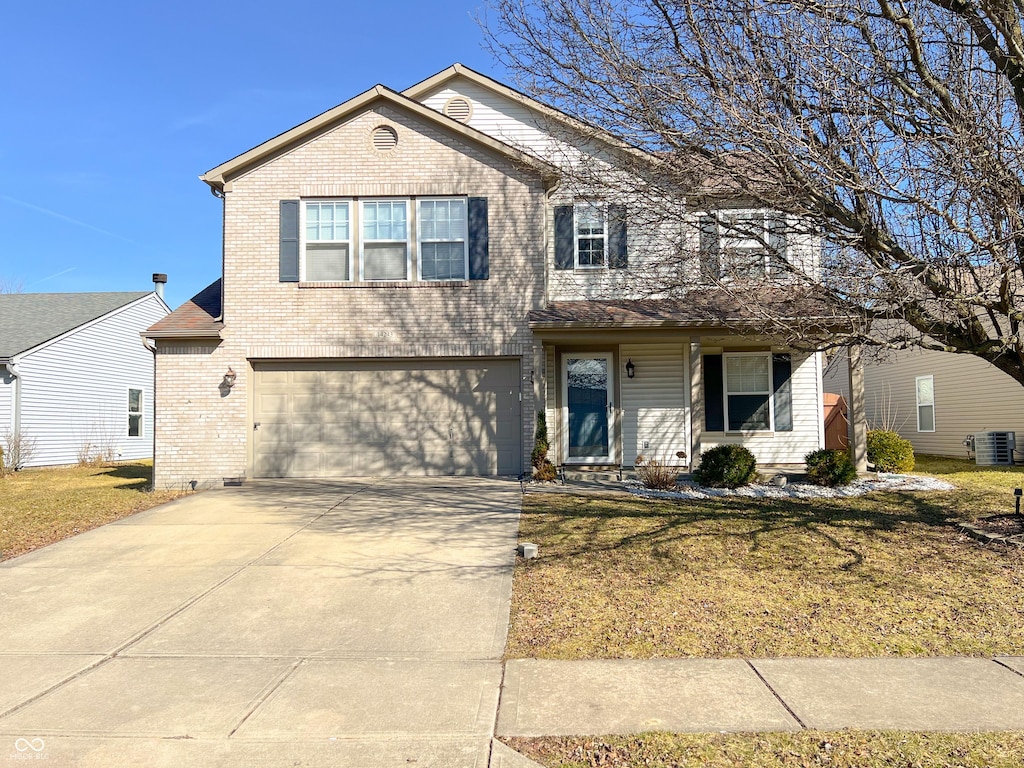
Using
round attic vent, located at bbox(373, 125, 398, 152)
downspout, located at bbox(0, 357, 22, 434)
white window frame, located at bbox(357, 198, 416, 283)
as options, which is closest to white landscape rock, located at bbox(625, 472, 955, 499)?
white window frame, located at bbox(357, 198, 416, 283)

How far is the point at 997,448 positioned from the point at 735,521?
11575 millimetres

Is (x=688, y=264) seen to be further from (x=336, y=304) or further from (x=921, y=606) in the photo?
(x=336, y=304)

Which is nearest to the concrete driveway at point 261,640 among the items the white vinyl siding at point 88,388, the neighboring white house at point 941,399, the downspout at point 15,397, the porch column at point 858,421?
the porch column at point 858,421

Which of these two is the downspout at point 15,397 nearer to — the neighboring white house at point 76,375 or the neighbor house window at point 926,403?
the neighboring white house at point 76,375

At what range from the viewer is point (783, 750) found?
3.83 m

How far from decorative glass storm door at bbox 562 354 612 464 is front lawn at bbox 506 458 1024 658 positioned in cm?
385

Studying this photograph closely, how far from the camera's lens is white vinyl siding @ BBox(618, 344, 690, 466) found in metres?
14.2

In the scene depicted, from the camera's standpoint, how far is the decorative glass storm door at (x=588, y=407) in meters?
14.0

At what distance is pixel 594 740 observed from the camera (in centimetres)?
396

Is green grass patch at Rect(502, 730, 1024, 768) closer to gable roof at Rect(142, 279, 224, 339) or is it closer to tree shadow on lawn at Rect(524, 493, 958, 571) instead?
tree shadow on lawn at Rect(524, 493, 958, 571)

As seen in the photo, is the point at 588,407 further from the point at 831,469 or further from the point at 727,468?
the point at 831,469

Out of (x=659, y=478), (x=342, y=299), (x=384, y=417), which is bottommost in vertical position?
(x=659, y=478)

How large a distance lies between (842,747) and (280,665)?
3.63 m

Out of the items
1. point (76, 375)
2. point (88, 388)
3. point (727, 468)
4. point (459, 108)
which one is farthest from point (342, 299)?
point (88, 388)
